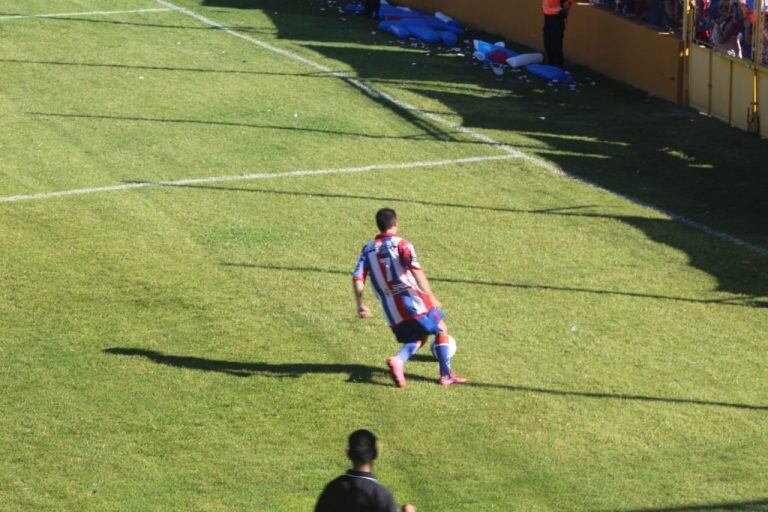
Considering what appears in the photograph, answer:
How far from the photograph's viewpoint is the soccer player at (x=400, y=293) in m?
11.0

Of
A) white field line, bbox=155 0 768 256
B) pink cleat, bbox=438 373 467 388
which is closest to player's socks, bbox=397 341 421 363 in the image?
pink cleat, bbox=438 373 467 388

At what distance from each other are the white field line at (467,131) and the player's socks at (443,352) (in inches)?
203

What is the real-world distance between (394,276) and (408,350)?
689 millimetres

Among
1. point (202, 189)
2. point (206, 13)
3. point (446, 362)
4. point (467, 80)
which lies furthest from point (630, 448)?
point (206, 13)

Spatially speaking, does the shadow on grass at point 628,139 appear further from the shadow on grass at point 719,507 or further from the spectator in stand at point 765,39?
the shadow on grass at point 719,507

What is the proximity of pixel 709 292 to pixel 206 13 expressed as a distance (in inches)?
758

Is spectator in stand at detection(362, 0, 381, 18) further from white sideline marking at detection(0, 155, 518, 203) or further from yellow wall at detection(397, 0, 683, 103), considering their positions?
white sideline marking at detection(0, 155, 518, 203)

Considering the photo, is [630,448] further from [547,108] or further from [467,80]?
[467,80]

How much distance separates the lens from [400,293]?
1114 centimetres

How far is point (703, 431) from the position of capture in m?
10.3

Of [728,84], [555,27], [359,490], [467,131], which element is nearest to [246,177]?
[467,131]

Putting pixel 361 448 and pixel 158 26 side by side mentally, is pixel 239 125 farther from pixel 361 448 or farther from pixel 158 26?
pixel 361 448

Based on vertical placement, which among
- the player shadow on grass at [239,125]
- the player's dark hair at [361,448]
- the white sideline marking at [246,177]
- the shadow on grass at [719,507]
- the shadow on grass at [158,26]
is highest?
the shadow on grass at [158,26]

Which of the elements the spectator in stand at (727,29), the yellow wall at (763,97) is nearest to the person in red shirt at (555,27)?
the spectator in stand at (727,29)
